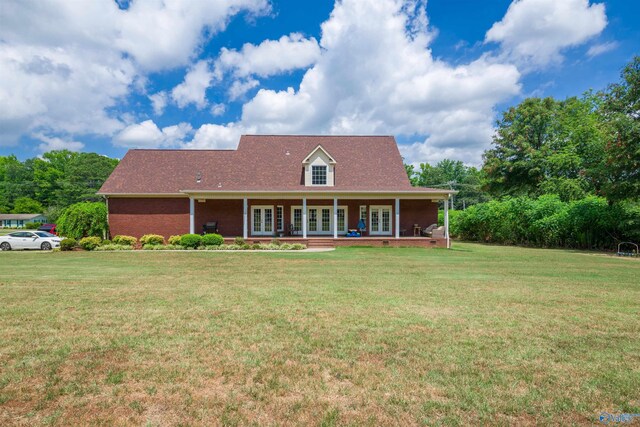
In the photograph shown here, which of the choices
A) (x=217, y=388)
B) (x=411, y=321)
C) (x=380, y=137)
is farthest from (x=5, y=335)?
(x=380, y=137)

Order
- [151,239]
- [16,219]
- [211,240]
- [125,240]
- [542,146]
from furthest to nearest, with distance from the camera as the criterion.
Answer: [16,219]
[542,146]
[151,239]
[125,240]
[211,240]

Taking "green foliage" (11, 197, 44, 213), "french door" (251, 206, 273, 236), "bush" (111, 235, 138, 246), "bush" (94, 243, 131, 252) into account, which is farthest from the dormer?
"green foliage" (11, 197, 44, 213)

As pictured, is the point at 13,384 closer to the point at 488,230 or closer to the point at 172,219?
the point at 172,219

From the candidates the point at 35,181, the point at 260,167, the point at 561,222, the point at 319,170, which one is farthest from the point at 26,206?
the point at 561,222

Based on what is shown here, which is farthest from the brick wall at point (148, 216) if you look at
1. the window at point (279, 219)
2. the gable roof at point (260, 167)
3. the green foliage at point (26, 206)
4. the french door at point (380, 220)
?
the green foliage at point (26, 206)

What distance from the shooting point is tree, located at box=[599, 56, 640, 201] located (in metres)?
19.3

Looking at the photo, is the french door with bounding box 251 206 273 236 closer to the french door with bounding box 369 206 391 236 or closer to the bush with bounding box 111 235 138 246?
the french door with bounding box 369 206 391 236

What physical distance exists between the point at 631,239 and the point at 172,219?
2771 centimetres

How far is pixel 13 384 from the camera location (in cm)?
368

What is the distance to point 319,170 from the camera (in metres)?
23.8

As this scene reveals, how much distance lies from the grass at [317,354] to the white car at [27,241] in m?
14.1

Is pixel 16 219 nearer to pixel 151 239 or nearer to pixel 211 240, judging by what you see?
pixel 151 239

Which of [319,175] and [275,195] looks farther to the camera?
[319,175]

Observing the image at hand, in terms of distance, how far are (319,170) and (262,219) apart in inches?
205
